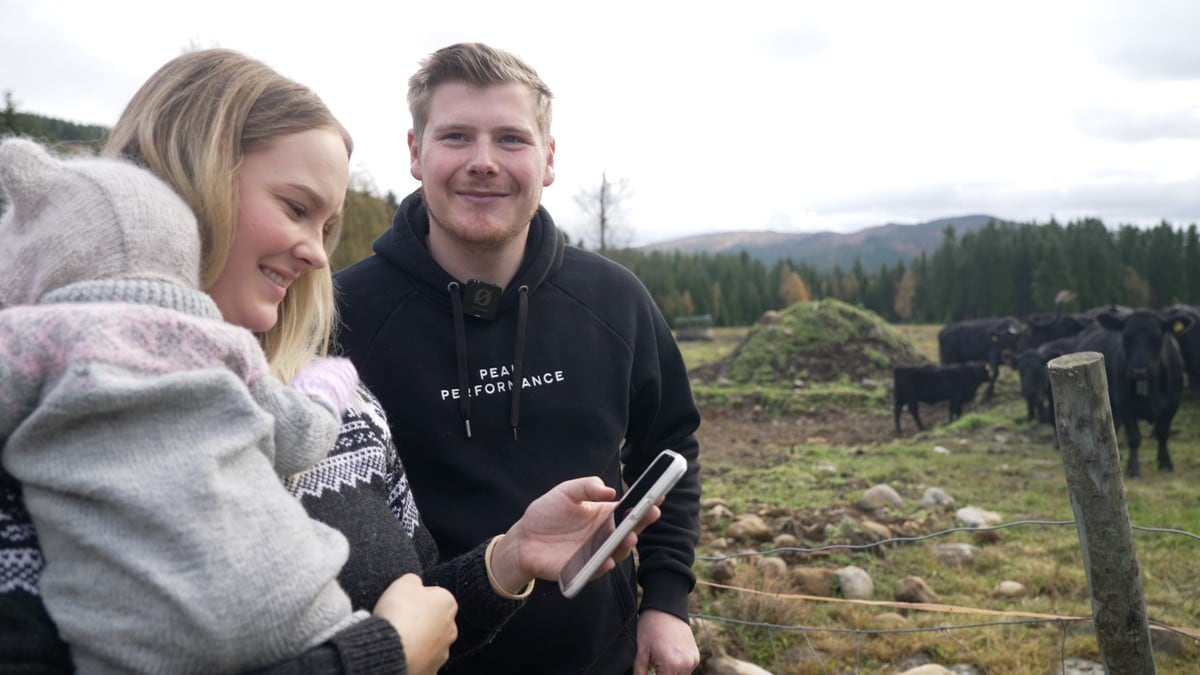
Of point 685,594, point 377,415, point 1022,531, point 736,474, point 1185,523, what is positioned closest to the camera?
point 377,415

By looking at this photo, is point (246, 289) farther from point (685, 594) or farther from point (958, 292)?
point (958, 292)

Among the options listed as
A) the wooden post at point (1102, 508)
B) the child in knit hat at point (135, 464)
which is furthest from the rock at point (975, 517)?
the child in knit hat at point (135, 464)

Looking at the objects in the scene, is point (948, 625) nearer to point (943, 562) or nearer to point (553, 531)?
point (943, 562)

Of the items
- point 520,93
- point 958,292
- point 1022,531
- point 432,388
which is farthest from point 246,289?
point 958,292

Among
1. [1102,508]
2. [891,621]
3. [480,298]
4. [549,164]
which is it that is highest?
[549,164]

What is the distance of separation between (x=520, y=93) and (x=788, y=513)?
583 centimetres

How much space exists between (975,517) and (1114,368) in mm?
5402

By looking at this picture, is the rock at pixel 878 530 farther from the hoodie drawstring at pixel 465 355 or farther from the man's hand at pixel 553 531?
the man's hand at pixel 553 531

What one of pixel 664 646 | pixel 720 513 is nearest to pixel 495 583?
pixel 664 646

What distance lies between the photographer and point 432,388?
2.43 metres

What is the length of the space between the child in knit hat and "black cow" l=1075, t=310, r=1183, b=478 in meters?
11.4

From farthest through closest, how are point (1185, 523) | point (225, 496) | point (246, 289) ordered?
point (1185, 523) → point (246, 289) → point (225, 496)

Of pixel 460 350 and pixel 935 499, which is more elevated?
pixel 460 350

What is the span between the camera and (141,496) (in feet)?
3.33
